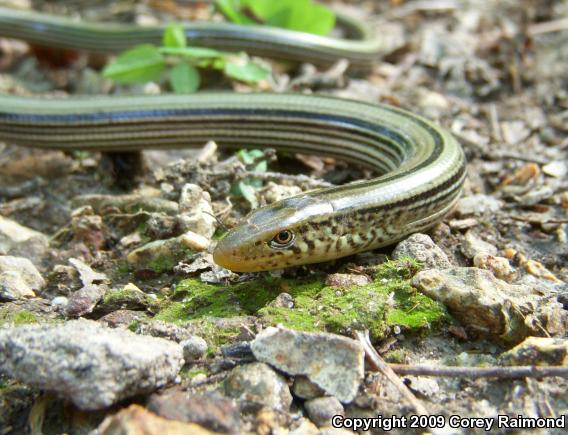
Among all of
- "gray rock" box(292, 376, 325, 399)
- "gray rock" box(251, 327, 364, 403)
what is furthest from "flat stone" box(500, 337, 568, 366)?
"gray rock" box(292, 376, 325, 399)

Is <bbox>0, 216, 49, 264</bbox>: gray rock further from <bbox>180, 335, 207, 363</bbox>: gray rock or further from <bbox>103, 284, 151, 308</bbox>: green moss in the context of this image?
<bbox>180, 335, 207, 363</bbox>: gray rock

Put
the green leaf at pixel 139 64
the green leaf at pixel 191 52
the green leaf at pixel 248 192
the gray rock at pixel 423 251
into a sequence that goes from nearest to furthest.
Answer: the gray rock at pixel 423 251
the green leaf at pixel 248 192
the green leaf at pixel 191 52
the green leaf at pixel 139 64

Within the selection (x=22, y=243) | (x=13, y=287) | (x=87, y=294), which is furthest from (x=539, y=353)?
(x=22, y=243)

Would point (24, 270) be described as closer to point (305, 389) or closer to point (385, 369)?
point (305, 389)

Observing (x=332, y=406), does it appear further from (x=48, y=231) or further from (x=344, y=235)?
(x=48, y=231)

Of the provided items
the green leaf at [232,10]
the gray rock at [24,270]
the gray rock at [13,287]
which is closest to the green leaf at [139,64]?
the green leaf at [232,10]

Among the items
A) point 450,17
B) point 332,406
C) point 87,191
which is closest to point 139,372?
point 332,406

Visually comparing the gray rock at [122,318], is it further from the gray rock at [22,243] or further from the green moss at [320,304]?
the gray rock at [22,243]

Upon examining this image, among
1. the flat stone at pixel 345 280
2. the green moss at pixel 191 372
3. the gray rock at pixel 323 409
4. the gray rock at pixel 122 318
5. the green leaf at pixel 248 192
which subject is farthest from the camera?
the green leaf at pixel 248 192
